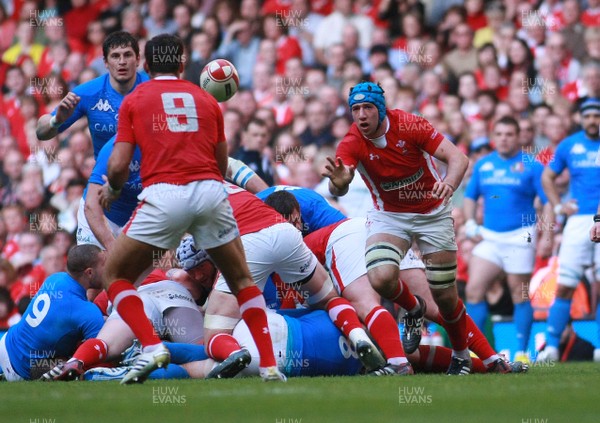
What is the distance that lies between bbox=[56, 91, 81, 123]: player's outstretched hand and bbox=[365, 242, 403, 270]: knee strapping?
96.7 inches

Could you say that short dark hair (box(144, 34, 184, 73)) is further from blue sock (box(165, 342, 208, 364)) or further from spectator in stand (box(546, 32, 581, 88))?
spectator in stand (box(546, 32, 581, 88))

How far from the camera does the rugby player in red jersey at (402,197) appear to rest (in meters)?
8.45

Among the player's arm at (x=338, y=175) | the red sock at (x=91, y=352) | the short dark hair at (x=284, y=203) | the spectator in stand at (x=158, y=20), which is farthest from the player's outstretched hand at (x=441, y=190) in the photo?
the spectator in stand at (x=158, y=20)

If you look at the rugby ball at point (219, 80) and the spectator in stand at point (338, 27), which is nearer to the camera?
the rugby ball at point (219, 80)

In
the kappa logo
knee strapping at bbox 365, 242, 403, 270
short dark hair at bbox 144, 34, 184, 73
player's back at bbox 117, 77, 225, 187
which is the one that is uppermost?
short dark hair at bbox 144, 34, 184, 73

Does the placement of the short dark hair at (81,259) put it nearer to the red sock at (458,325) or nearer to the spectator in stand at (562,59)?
the red sock at (458,325)

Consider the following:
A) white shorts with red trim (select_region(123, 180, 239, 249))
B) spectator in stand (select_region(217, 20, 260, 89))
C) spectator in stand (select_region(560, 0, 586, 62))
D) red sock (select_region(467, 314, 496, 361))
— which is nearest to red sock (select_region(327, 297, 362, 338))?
red sock (select_region(467, 314, 496, 361))

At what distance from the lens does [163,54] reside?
289 inches

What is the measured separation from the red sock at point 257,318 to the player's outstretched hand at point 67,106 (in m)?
2.33

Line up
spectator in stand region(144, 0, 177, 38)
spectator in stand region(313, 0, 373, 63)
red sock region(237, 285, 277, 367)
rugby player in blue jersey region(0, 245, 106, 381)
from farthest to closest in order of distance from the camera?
1. spectator in stand region(144, 0, 177, 38)
2. spectator in stand region(313, 0, 373, 63)
3. rugby player in blue jersey region(0, 245, 106, 381)
4. red sock region(237, 285, 277, 367)

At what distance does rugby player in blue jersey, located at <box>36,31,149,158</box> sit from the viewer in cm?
942

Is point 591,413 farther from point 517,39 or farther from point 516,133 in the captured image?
point 517,39

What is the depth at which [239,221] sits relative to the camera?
8.81 meters

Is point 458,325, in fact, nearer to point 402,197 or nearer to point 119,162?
point 402,197
